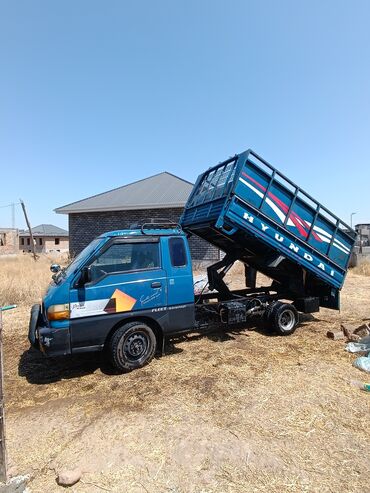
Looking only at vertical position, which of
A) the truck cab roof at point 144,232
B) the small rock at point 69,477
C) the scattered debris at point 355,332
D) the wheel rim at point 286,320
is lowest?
the small rock at point 69,477

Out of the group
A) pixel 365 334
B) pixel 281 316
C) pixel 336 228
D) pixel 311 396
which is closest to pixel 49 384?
pixel 311 396

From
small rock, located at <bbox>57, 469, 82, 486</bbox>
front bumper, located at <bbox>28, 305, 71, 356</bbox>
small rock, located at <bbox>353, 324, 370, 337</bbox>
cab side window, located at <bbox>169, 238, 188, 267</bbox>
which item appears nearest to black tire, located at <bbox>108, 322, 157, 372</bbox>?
front bumper, located at <bbox>28, 305, 71, 356</bbox>

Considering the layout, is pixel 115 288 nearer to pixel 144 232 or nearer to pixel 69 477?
pixel 144 232

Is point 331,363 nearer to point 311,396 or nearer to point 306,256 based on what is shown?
point 311,396

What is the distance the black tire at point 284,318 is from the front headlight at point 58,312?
13.5 feet

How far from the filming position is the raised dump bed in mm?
6402

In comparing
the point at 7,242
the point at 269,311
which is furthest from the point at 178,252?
the point at 7,242

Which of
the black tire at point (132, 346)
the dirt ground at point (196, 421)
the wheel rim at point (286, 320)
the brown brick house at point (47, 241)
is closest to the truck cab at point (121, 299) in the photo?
the black tire at point (132, 346)

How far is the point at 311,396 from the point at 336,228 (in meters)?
4.14

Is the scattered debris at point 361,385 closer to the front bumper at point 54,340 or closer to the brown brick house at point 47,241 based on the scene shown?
the front bumper at point 54,340

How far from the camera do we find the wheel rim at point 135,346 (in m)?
5.32

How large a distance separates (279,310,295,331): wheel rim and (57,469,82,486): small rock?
5069mm

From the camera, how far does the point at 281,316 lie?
23.8 ft

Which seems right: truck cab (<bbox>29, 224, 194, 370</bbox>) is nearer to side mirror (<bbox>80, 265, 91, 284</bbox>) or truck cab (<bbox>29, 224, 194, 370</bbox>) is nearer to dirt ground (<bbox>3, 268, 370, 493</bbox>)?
side mirror (<bbox>80, 265, 91, 284</bbox>)
